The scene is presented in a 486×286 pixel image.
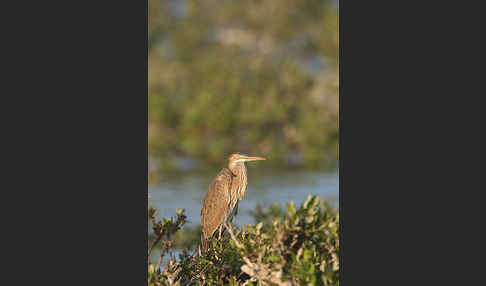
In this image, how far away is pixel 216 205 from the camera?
5891 mm

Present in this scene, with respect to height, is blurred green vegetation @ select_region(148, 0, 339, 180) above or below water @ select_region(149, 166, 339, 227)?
above

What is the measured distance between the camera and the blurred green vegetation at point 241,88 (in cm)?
1641

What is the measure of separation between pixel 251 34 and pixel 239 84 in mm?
7218

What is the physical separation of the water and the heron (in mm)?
6079

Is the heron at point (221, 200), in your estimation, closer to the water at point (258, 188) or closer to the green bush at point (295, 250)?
the green bush at point (295, 250)

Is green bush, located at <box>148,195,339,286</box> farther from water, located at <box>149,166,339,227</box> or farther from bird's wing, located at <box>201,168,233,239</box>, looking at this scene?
water, located at <box>149,166,339,227</box>

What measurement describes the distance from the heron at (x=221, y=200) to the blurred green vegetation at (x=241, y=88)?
375 inches

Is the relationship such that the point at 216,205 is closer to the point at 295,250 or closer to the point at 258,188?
the point at 295,250

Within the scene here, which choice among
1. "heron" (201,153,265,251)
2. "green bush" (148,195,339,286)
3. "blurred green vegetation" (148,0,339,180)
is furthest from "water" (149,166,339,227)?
"green bush" (148,195,339,286)

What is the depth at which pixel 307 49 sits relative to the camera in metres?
23.1

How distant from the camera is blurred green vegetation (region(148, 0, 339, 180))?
16406mm

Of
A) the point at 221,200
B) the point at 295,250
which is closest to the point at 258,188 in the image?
the point at 221,200

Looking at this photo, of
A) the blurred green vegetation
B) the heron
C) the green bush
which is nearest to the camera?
the green bush

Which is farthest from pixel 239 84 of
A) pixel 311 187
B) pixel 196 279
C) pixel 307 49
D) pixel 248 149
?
pixel 196 279
